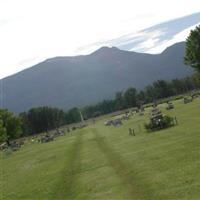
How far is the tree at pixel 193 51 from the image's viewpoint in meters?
89.7

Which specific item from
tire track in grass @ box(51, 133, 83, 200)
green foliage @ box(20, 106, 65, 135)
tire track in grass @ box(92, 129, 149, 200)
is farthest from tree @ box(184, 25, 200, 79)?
green foliage @ box(20, 106, 65, 135)

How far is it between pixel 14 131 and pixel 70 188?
102709mm

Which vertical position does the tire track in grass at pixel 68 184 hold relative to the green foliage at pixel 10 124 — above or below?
below

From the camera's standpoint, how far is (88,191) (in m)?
26.4

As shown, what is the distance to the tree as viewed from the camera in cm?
8969

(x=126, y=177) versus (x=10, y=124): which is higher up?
(x=10, y=124)

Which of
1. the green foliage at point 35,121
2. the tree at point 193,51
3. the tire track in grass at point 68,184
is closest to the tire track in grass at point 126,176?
the tire track in grass at point 68,184

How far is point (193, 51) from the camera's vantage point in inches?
3565

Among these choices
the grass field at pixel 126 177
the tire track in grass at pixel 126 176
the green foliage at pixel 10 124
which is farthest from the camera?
the green foliage at pixel 10 124

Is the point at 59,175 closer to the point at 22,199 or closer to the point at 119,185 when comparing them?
the point at 22,199

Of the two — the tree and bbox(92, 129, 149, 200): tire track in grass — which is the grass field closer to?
bbox(92, 129, 149, 200): tire track in grass

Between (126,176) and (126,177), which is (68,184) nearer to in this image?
(126,176)

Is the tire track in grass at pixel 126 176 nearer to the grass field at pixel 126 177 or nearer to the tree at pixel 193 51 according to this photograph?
the grass field at pixel 126 177

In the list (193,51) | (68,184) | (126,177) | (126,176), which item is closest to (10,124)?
(193,51)
